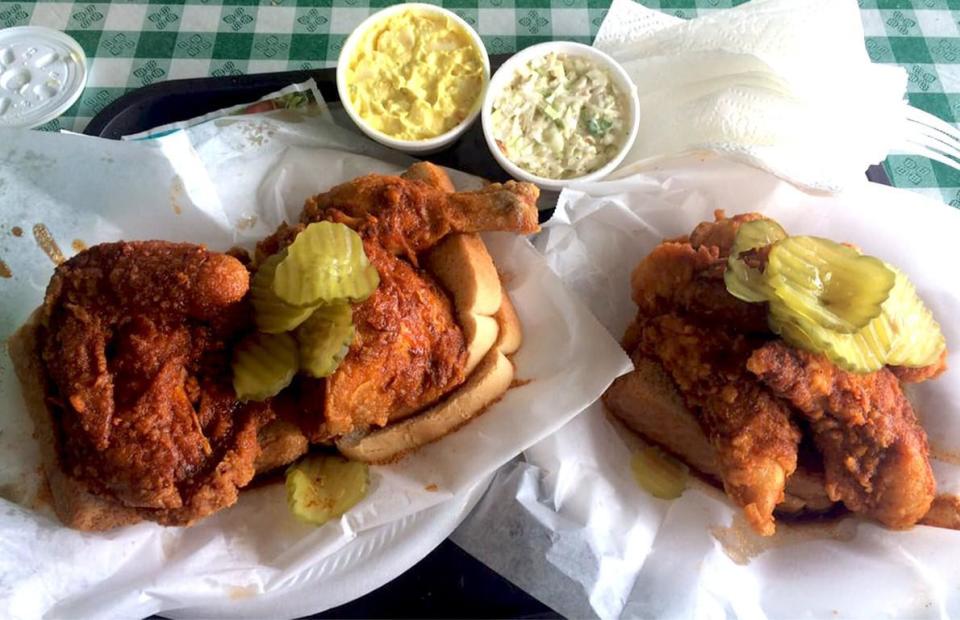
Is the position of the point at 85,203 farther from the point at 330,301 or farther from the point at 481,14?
the point at 481,14

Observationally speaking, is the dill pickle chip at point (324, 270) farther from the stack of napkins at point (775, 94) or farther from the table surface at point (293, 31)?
the table surface at point (293, 31)

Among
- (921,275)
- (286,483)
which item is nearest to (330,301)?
(286,483)

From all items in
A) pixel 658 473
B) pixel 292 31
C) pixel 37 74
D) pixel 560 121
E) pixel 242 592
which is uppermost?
pixel 560 121

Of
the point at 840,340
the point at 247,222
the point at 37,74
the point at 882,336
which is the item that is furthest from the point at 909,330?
the point at 37,74

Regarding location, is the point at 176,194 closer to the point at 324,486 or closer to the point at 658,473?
the point at 324,486

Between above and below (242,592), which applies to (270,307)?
above

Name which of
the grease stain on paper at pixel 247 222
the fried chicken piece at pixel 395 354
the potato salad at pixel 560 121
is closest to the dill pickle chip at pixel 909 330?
the potato salad at pixel 560 121

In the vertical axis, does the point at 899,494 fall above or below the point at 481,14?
below
